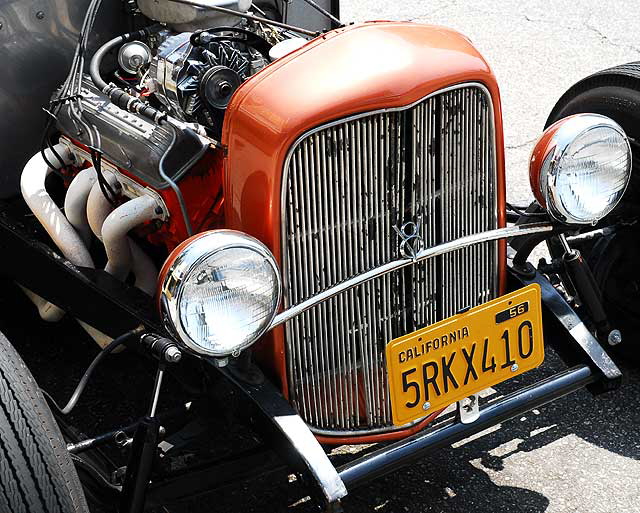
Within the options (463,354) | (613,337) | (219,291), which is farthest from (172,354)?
(613,337)

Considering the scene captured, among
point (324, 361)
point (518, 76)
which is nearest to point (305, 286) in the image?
point (324, 361)

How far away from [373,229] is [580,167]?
0.57 m

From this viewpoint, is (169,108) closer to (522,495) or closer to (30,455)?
(30,455)

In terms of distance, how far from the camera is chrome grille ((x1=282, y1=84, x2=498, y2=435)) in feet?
7.35

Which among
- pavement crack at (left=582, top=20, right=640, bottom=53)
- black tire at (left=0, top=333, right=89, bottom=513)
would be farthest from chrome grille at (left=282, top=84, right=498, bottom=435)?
pavement crack at (left=582, top=20, right=640, bottom=53)

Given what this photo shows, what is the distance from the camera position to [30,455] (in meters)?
1.94

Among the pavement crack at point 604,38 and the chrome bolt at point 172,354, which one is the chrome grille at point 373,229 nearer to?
the chrome bolt at point 172,354

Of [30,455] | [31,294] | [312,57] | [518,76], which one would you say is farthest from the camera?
[518,76]

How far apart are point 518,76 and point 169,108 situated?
3.41m

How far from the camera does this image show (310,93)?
2197 mm

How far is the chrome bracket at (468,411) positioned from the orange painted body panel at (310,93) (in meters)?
0.43

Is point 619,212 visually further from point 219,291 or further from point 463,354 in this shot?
point 219,291

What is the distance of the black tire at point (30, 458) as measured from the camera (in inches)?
75.0

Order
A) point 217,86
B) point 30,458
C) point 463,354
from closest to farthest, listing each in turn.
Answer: point 30,458, point 463,354, point 217,86
